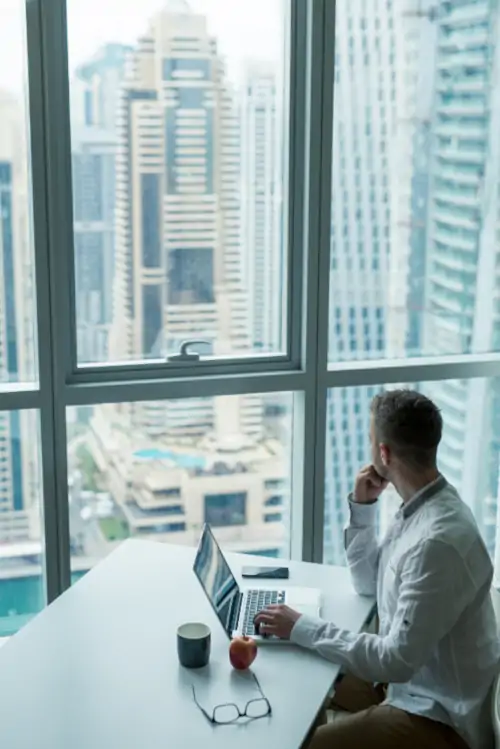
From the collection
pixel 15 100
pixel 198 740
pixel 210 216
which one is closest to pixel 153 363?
pixel 210 216

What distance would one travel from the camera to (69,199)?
9.57 ft

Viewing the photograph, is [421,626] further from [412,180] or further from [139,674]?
[412,180]

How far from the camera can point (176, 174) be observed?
303 cm

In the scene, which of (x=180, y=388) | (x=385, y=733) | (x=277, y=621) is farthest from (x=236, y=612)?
(x=180, y=388)

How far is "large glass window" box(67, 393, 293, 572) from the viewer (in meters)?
3.16

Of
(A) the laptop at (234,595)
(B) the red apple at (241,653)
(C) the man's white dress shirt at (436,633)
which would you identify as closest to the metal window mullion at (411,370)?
(A) the laptop at (234,595)

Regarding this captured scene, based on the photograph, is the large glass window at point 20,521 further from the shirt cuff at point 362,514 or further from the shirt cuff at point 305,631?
the shirt cuff at point 305,631

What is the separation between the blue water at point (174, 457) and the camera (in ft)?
10.6

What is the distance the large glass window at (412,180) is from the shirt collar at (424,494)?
1189mm

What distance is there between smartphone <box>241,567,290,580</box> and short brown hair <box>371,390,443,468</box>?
19.9 inches

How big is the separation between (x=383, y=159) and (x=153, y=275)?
87 centimetres

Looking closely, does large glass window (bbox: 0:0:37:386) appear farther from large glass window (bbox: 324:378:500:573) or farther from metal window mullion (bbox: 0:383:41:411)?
large glass window (bbox: 324:378:500:573)

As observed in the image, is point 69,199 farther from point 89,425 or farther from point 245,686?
point 245,686

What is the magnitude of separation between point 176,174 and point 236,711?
1.76 m
